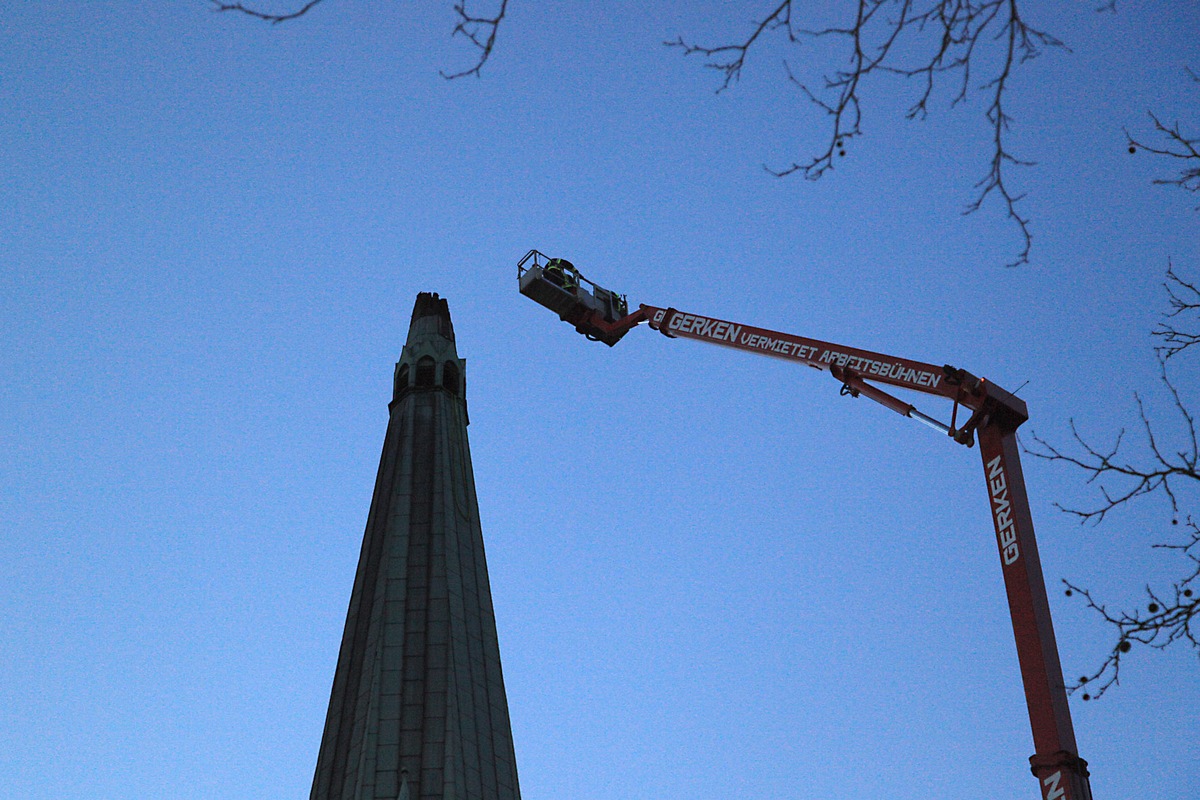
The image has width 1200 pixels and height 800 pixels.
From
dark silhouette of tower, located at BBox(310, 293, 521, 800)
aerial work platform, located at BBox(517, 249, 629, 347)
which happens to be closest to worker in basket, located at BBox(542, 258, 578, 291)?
aerial work platform, located at BBox(517, 249, 629, 347)

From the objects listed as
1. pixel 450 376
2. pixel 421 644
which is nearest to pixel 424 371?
pixel 450 376

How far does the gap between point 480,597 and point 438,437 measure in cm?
916

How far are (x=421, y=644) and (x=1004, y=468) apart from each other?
30.6m

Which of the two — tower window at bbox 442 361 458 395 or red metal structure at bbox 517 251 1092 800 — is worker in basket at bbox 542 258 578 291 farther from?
tower window at bbox 442 361 458 395

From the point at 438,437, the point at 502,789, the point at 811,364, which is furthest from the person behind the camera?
the point at 438,437

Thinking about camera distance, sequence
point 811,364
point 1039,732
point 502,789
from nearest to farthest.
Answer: point 1039,732 < point 811,364 < point 502,789

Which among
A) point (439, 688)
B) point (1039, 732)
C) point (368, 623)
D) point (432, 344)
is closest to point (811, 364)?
point (1039, 732)

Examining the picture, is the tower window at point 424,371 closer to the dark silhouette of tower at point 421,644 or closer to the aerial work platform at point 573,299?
the dark silhouette of tower at point 421,644

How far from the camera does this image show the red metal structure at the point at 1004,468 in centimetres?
2461

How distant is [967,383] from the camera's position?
3159 centimetres

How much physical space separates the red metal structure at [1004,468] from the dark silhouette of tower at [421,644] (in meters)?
17.8

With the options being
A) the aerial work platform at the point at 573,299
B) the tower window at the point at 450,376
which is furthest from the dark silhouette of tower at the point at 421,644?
the aerial work platform at the point at 573,299

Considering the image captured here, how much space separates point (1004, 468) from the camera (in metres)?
29.6

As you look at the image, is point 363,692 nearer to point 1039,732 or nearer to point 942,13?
point 1039,732
